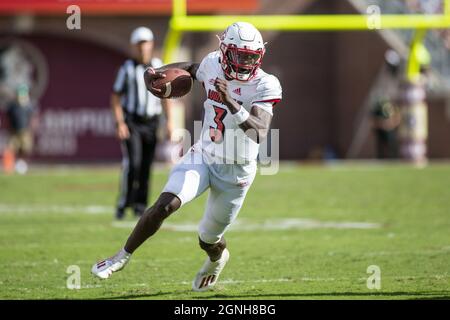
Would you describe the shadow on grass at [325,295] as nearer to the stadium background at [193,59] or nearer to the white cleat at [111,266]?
the white cleat at [111,266]

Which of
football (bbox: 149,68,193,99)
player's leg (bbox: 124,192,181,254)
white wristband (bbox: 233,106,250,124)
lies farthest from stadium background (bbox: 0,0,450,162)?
white wristband (bbox: 233,106,250,124)

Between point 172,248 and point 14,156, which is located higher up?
point 172,248

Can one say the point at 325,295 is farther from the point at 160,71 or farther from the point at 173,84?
the point at 160,71

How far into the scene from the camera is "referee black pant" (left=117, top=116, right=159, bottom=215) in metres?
10.2

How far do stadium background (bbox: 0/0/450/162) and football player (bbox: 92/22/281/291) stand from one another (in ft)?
45.8

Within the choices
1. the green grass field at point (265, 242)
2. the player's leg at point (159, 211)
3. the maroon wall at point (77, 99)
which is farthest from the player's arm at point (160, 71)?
the maroon wall at point (77, 99)

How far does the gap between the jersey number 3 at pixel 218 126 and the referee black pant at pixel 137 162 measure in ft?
13.7

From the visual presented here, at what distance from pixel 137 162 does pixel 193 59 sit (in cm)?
1146

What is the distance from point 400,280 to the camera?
645 cm

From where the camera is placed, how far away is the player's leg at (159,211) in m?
5.85

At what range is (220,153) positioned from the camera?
610cm

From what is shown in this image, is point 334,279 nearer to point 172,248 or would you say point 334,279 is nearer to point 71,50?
point 172,248

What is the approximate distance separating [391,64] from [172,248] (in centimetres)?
1286
